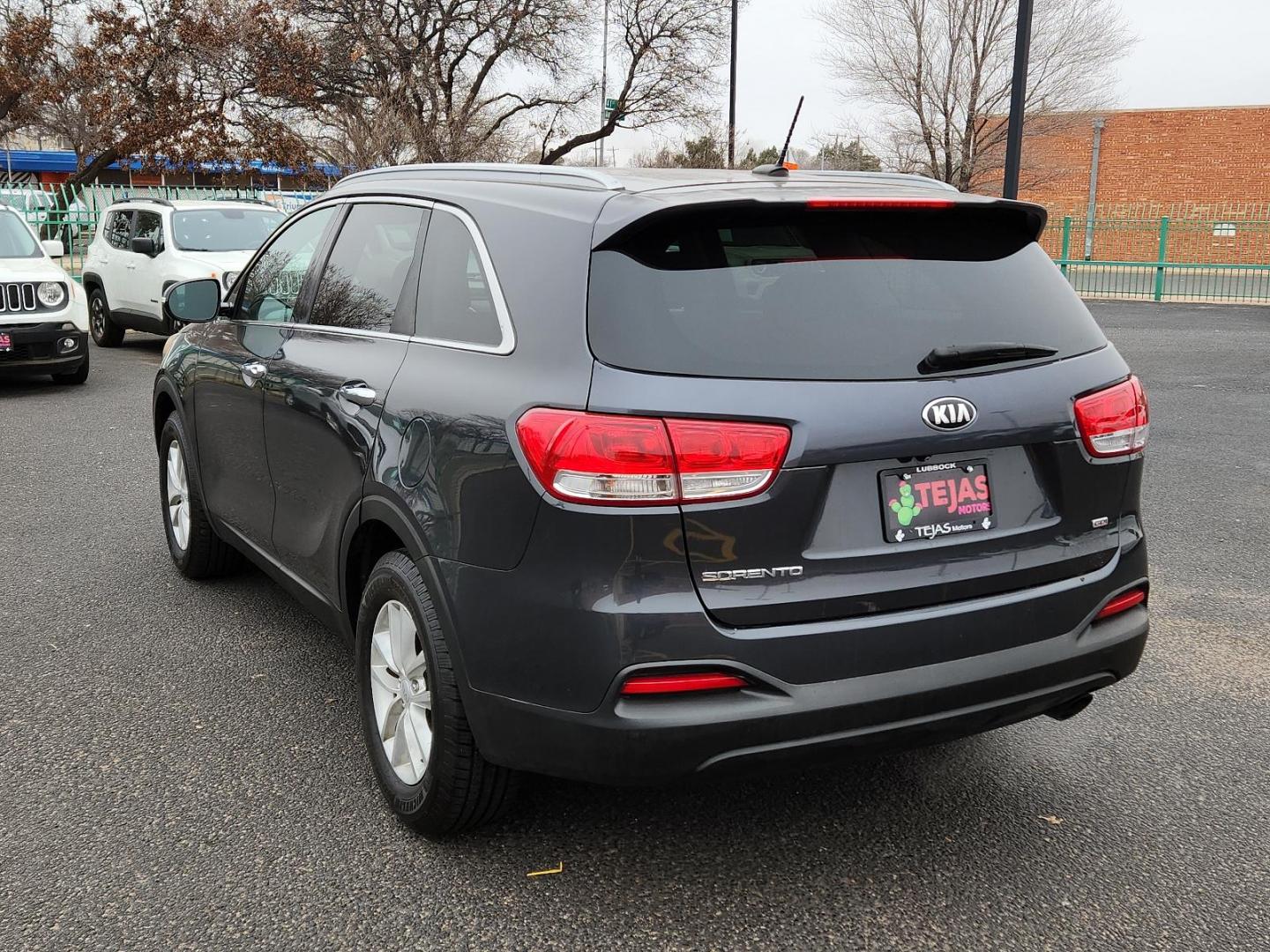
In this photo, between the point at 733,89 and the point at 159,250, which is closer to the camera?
the point at 159,250

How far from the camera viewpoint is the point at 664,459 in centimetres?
244

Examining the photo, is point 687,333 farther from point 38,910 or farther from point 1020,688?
point 38,910

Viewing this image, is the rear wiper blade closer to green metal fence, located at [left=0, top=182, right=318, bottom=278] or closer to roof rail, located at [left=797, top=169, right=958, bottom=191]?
roof rail, located at [left=797, top=169, right=958, bottom=191]

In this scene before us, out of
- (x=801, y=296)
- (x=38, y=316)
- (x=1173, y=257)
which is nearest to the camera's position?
(x=801, y=296)

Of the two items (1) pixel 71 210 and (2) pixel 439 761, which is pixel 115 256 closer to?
(1) pixel 71 210

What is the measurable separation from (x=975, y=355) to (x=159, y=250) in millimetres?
12674

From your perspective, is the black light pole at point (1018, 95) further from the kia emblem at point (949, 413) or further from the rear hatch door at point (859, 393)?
the kia emblem at point (949, 413)

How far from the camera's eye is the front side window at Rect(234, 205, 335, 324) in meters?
4.14

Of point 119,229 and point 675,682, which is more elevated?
point 119,229

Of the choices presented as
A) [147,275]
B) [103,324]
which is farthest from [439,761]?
[103,324]

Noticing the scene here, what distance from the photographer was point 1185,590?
5.20 m

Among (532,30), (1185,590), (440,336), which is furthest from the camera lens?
(532,30)

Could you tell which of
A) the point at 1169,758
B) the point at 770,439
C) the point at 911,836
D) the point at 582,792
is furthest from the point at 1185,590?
the point at 770,439

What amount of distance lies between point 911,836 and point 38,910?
2.18 meters
